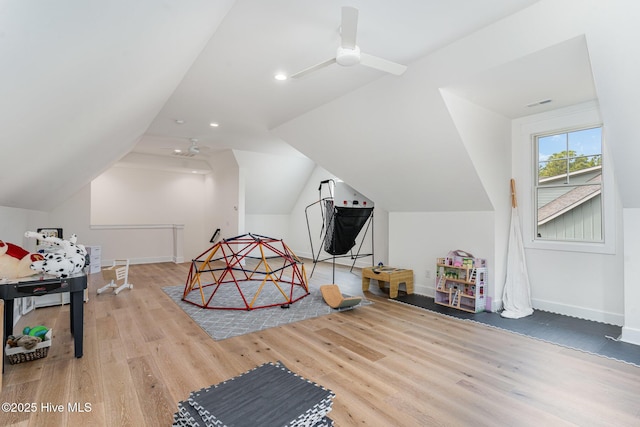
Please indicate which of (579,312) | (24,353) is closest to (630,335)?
(579,312)

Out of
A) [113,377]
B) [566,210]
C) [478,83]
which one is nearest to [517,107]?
[478,83]

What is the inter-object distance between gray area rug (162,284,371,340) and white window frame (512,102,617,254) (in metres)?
2.58

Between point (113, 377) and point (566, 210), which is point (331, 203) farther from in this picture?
point (113, 377)

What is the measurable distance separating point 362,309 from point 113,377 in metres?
2.96

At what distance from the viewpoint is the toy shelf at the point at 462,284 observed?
440 cm

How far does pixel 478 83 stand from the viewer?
331 centimetres

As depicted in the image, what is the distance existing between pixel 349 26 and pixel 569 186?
3.72 metres

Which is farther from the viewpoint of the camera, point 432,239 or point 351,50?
point 432,239

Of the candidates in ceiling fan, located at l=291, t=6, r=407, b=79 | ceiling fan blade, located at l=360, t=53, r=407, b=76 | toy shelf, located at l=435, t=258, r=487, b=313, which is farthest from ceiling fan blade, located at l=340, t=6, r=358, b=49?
toy shelf, located at l=435, t=258, r=487, b=313

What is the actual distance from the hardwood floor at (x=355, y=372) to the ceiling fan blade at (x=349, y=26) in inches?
103

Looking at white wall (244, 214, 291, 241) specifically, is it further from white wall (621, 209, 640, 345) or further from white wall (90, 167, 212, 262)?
white wall (621, 209, 640, 345)

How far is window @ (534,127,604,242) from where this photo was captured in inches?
158

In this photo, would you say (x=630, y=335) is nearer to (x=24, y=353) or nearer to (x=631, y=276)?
(x=631, y=276)

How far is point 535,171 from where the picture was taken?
178 inches
